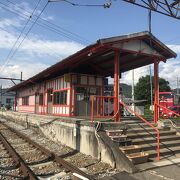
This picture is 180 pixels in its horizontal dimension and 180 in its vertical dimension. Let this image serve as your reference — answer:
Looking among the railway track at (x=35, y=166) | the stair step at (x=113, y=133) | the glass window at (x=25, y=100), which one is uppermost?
the glass window at (x=25, y=100)

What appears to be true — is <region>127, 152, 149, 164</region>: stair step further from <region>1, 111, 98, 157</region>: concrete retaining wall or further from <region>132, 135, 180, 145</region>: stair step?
<region>1, 111, 98, 157</region>: concrete retaining wall

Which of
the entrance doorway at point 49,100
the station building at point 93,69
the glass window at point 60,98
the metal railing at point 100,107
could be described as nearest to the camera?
the metal railing at point 100,107

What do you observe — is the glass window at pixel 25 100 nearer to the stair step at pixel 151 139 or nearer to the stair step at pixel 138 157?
the stair step at pixel 151 139

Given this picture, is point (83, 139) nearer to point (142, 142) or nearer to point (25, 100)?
point (142, 142)

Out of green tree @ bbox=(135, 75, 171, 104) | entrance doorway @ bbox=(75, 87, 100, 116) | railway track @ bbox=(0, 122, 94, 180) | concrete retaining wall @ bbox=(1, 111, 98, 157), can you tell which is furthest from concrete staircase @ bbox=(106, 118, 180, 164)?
green tree @ bbox=(135, 75, 171, 104)

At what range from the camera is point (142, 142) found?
10.1m

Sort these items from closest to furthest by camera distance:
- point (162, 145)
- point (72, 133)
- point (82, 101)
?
point (162, 145) → point (72, 133) → point (82, 101)

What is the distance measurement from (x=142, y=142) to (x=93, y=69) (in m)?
8.24

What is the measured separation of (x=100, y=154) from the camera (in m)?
9.44

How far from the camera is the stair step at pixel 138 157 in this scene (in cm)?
852

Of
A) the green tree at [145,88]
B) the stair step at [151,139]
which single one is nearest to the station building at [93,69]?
the stair step at [151,139]

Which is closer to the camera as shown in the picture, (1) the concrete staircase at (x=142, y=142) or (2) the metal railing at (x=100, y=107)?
(1) the concrete staircase at (x=142, y=142)

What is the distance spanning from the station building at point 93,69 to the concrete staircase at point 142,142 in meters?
1.26

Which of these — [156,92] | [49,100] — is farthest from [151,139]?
[49,100]
